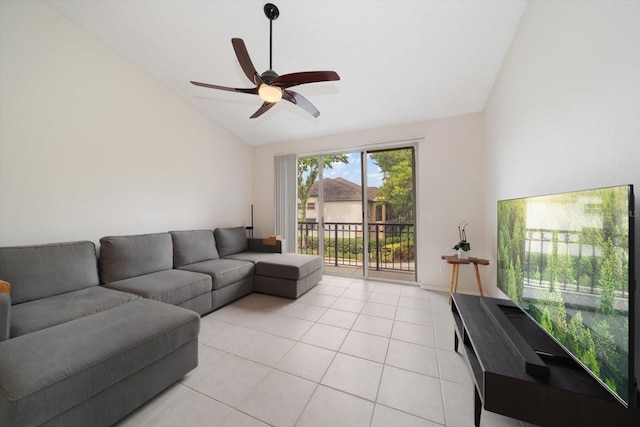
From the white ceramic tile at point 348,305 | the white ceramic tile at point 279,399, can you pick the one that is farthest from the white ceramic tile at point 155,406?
the white ceramic tile at point 348,305

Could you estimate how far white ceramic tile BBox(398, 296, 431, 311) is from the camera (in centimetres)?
269

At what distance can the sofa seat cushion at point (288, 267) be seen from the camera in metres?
2.87

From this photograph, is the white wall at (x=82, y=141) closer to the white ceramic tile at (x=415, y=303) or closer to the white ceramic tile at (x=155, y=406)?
the white ceramic tile at (x=155, y=406)

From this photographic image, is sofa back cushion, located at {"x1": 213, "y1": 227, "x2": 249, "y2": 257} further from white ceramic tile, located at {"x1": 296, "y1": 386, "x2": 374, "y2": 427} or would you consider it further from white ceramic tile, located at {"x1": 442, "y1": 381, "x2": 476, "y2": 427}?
white ceramic tile, located at {"x1": 442, "y1": 381, "x2": 476, "y2": 427}

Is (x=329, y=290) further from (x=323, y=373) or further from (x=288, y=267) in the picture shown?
(x=323, y=373)

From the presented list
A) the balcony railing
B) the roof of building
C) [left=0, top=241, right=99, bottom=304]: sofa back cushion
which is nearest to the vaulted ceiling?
the roof of building

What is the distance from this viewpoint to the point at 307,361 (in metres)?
1.71

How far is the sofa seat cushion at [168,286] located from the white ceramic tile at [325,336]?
1.20m

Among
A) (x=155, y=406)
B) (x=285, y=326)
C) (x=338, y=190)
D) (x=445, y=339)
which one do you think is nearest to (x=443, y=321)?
(x=445, y=339)

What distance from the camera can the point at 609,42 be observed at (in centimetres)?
97

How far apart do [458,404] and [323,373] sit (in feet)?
2.71

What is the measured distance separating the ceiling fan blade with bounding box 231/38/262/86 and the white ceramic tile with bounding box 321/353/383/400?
7.37 feet

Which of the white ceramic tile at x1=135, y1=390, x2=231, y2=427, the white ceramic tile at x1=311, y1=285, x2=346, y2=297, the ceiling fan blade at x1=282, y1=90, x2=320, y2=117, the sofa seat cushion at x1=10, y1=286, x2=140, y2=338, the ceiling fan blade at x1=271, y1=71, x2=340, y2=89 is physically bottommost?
the white ceramic tile at x1=135, y1=390, x2=231, y2=427

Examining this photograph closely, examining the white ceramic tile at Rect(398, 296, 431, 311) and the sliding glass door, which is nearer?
the white ceramic tile at Rect(398, 296, 431, 311)
